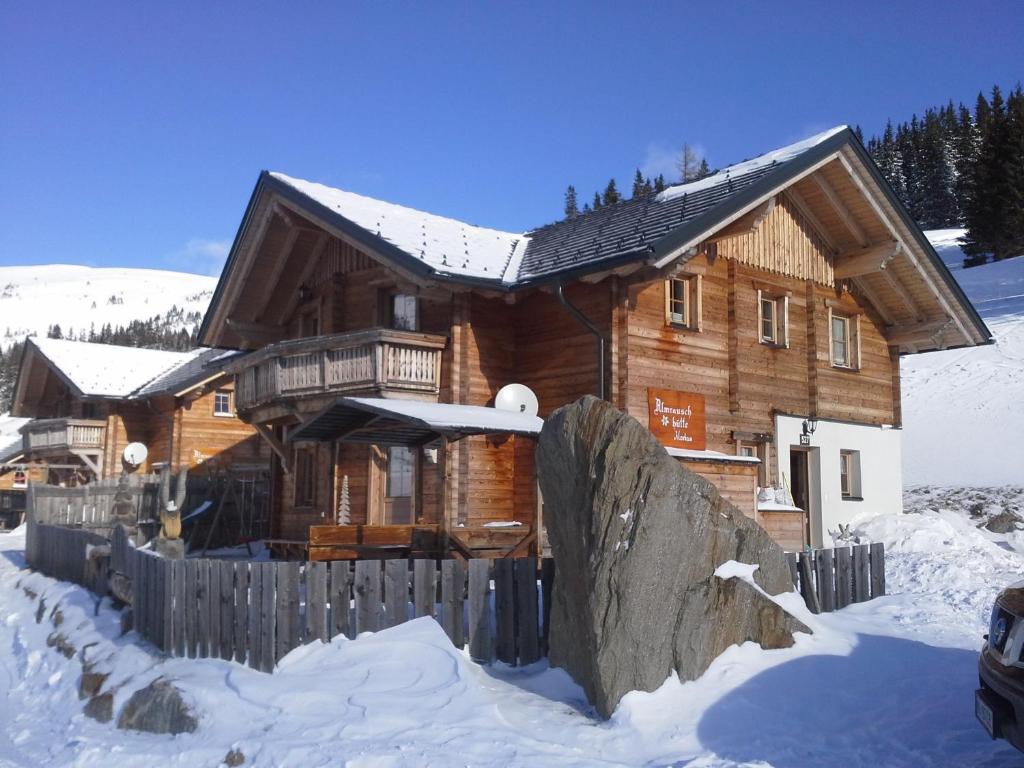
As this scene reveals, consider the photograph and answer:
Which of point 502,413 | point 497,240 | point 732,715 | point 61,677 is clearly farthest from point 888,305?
point 61,677

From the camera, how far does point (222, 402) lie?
123ft

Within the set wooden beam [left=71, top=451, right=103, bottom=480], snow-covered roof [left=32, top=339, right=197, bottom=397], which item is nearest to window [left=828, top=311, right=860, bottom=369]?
snow-covered roof [left=32, top=339, right=197, bottom=397]

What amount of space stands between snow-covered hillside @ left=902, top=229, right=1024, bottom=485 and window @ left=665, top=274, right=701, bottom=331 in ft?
44.1

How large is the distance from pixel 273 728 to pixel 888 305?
20.7 m

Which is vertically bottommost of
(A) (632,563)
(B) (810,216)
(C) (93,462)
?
(A) (632,563)

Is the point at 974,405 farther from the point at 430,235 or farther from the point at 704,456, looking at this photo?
the point at 430,235

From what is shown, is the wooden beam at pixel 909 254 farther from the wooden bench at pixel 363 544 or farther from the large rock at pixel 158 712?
the large rock at pixel 158 712

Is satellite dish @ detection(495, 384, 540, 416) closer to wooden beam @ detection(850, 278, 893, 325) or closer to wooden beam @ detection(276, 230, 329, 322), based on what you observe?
wooden beam @ detection(276, 230, 329, 322)

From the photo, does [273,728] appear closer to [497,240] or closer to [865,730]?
[865,730]

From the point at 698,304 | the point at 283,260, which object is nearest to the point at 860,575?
the point at 698,304

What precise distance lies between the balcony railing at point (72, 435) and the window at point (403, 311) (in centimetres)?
2116

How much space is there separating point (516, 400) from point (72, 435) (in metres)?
25.8

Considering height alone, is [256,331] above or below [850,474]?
above

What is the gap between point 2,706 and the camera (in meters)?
11.4
